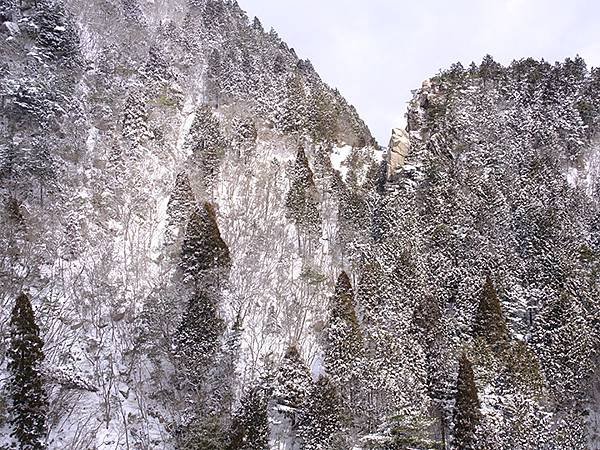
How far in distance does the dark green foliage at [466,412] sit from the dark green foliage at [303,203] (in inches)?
858

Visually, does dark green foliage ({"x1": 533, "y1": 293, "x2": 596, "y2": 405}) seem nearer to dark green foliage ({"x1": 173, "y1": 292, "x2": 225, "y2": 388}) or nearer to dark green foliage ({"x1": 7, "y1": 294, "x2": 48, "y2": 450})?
dark green foliage ({"x1": 173, "y1": 292, "x2": 225, "y2": 388})

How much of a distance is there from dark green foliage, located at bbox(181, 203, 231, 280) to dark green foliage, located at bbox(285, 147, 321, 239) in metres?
9.86

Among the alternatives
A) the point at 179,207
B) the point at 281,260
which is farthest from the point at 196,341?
the point at 179,207

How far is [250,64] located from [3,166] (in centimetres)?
3473

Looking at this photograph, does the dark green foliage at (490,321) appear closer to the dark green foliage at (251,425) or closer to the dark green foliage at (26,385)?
the dark green foliage at (251,425)

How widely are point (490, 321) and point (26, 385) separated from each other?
28.3 meters

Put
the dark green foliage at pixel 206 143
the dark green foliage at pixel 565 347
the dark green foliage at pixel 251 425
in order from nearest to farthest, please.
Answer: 1. the dark green foliage at pixel 251 425
2. the dark green foliage at pixel 565 347
3. the dark green foliage at pixel 206 143

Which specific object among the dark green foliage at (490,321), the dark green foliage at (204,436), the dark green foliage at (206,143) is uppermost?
the dark green foliage at (206,143)

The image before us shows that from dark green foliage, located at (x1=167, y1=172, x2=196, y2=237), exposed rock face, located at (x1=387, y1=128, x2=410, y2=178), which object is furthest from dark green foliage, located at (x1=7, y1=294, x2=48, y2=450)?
exposed rock face, located at (x1=387, y1=128, x2=410, y2=178)

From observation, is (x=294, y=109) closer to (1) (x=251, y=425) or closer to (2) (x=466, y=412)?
(1) (x=251, y=425)

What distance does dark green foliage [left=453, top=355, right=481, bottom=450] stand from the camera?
91.7 feet

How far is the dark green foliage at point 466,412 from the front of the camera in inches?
1100

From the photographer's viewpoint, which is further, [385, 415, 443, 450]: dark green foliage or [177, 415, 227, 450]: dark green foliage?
[177, 415, 227, 450]: dark green foliage

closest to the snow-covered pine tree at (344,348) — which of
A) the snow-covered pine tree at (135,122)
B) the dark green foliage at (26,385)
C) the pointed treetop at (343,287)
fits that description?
the pointed treetop at (343,287)
